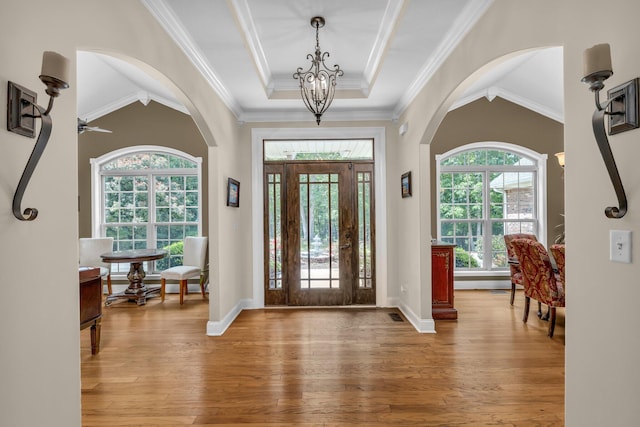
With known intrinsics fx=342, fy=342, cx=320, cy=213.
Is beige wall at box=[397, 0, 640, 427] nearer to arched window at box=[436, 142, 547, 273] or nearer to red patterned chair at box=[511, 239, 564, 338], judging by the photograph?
red patterned chair at box=[511, 239, 564, 338]

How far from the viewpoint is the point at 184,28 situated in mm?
2613

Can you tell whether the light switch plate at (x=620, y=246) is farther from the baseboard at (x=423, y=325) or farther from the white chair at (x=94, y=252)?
the white chair at (x=94, y=252)

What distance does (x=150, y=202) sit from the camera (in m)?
5.93

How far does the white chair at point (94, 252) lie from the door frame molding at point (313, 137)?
2.53 metres

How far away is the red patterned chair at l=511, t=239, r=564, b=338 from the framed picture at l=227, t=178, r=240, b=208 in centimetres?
333

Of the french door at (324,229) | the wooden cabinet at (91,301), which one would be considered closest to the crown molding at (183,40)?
the french door at (324,229)

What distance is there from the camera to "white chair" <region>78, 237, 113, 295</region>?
5398mm

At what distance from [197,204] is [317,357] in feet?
12.5

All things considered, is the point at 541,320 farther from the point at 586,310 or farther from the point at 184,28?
the point at 184,28

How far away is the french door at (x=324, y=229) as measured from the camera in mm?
4770

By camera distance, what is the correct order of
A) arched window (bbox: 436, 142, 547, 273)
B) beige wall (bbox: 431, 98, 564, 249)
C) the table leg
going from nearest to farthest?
1. the table leg
2. beige wall (bbox: 431, 98, 564, 249)
3. arched window (bbox: 436, 142, 547, 273)

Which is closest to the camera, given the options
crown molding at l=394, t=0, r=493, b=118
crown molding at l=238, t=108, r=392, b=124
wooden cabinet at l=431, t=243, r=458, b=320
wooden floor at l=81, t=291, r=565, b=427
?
wooden floor at l=81, t=291, r=565, b=427

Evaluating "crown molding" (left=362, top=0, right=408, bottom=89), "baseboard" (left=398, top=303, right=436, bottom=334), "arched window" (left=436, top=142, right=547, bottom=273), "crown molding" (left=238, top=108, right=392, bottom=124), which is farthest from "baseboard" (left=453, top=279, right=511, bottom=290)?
"crown molding" (left=362, top=0, right=408, bottom=89)

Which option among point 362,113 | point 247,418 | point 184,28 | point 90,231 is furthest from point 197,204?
point 247,418
